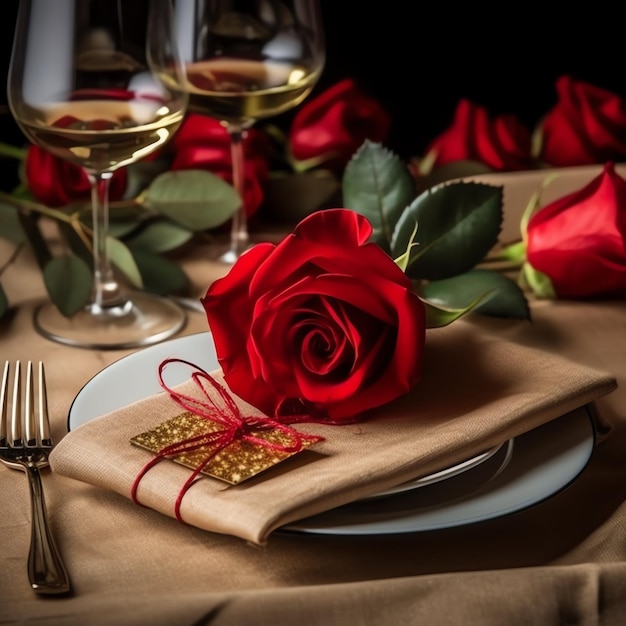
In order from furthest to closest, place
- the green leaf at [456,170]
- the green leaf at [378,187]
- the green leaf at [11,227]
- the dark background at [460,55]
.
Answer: the dark background at [460,55] → the green leaf at [456,170] → the green leaf at [11,227] → the green leaf at [378,187]

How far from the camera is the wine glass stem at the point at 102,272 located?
926 millimetres

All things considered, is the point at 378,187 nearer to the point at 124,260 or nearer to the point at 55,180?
the point at 124,260

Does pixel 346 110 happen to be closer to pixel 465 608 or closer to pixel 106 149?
pixel 106 149

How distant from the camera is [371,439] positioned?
626mm

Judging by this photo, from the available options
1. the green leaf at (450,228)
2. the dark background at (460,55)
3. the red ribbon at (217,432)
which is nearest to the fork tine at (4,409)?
the red ribbon at (217,432)

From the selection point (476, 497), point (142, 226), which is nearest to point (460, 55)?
point (142, 226)

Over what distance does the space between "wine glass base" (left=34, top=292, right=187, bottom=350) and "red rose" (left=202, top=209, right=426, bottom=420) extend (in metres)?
0.25

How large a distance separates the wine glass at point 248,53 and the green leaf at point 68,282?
19 cm

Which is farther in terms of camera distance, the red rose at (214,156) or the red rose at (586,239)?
the red rose at (214,156)

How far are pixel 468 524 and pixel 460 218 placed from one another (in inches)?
14.5

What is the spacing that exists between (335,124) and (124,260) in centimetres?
31

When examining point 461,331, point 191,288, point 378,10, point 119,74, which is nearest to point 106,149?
point 119,74

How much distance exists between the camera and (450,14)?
1754 millimetres

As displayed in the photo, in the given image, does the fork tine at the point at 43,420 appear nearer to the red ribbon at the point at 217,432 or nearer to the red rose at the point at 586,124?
the red ribbon at the point at 217,432
